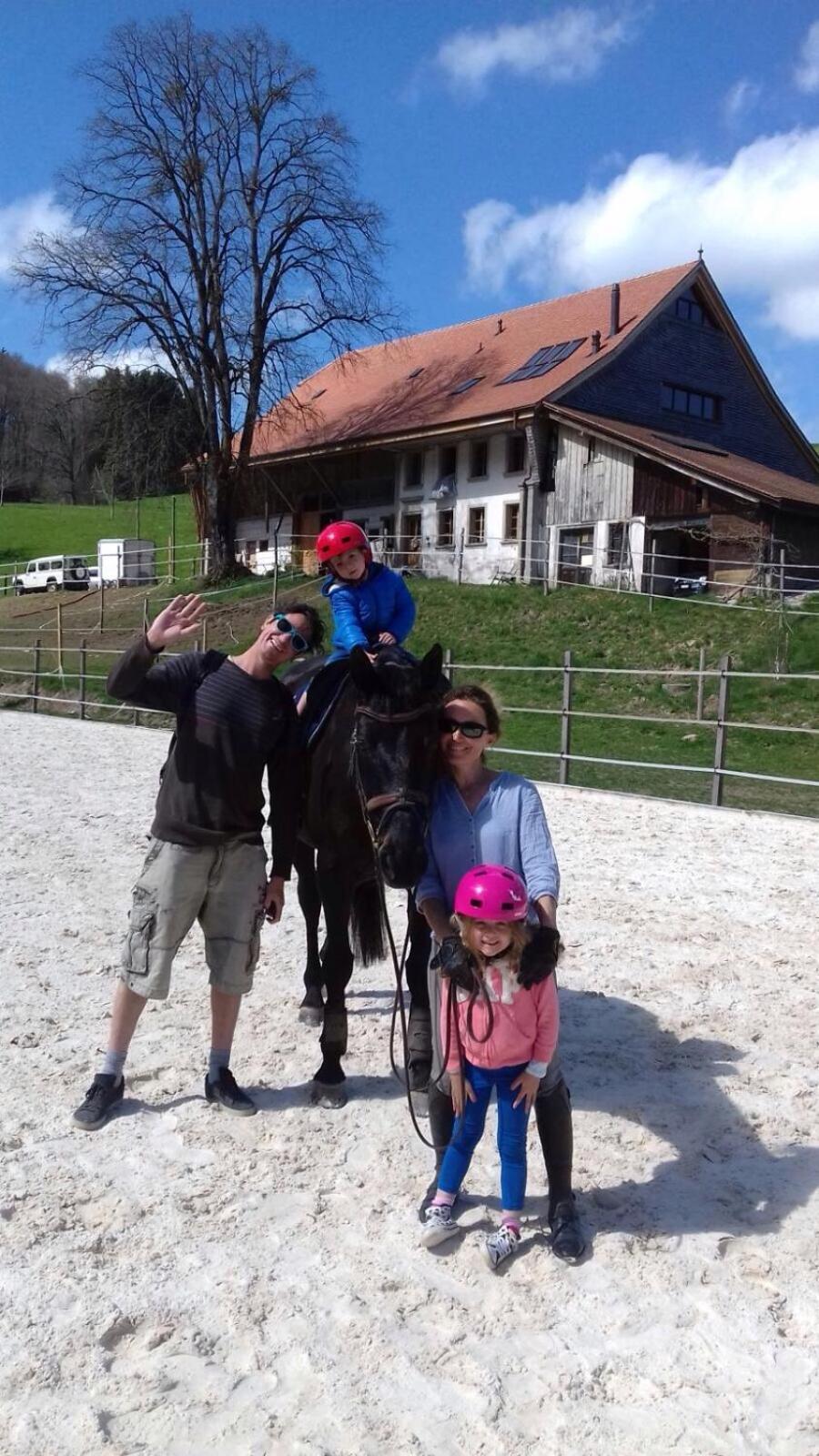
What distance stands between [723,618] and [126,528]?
4285cm

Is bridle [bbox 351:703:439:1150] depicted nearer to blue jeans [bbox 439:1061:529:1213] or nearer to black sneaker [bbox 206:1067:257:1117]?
blue jeans [bbox 439:1061:529:1213]

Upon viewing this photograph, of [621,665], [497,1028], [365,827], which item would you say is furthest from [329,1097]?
[621,665]

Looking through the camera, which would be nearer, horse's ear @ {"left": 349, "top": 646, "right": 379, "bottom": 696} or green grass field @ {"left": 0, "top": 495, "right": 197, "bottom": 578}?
horse's ear @ {"left": 349, "top": 646, "right": 379, "bottom": 696}

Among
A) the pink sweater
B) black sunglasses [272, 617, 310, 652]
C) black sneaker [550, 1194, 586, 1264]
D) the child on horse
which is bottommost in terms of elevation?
black sneaker [550, 1194, 586, 1264]

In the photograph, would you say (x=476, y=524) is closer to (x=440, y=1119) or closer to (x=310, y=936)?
(x=310, y=936)

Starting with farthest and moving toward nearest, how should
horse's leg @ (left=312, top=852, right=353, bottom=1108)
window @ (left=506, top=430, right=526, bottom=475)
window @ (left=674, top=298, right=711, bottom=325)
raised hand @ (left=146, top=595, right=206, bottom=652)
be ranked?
window @ (left=674, top=298, right=711, bottom=325)
window @ (left=506, top=430, right=526, bottom=475)
horse's leg @ (left=312, top=852, right=353, bottom=1108)
raised hand @ (left=146, top=595, right=206, bottom=652)

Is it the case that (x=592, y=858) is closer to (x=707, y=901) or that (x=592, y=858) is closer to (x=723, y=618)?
(x=707, y=901)

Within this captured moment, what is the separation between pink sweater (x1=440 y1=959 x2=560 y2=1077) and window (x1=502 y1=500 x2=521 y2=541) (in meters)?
24.9

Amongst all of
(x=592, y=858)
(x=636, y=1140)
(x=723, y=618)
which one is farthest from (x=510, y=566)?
(x=636, y=1140)

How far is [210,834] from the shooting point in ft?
11.4

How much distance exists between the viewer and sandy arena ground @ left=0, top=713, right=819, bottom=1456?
2230 millimetres

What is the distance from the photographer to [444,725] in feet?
10.0

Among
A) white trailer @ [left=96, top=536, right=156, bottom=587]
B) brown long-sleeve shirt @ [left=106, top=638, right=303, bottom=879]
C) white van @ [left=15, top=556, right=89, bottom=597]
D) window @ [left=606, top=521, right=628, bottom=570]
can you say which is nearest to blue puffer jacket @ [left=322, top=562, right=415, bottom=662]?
brown long-sleeve shirt @ [left=106, top=638, right=303, bottom=879]

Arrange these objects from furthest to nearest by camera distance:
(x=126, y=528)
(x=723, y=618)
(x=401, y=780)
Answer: (x=126, y=528) < (x=723, y=618) < (x=401, y=780)
